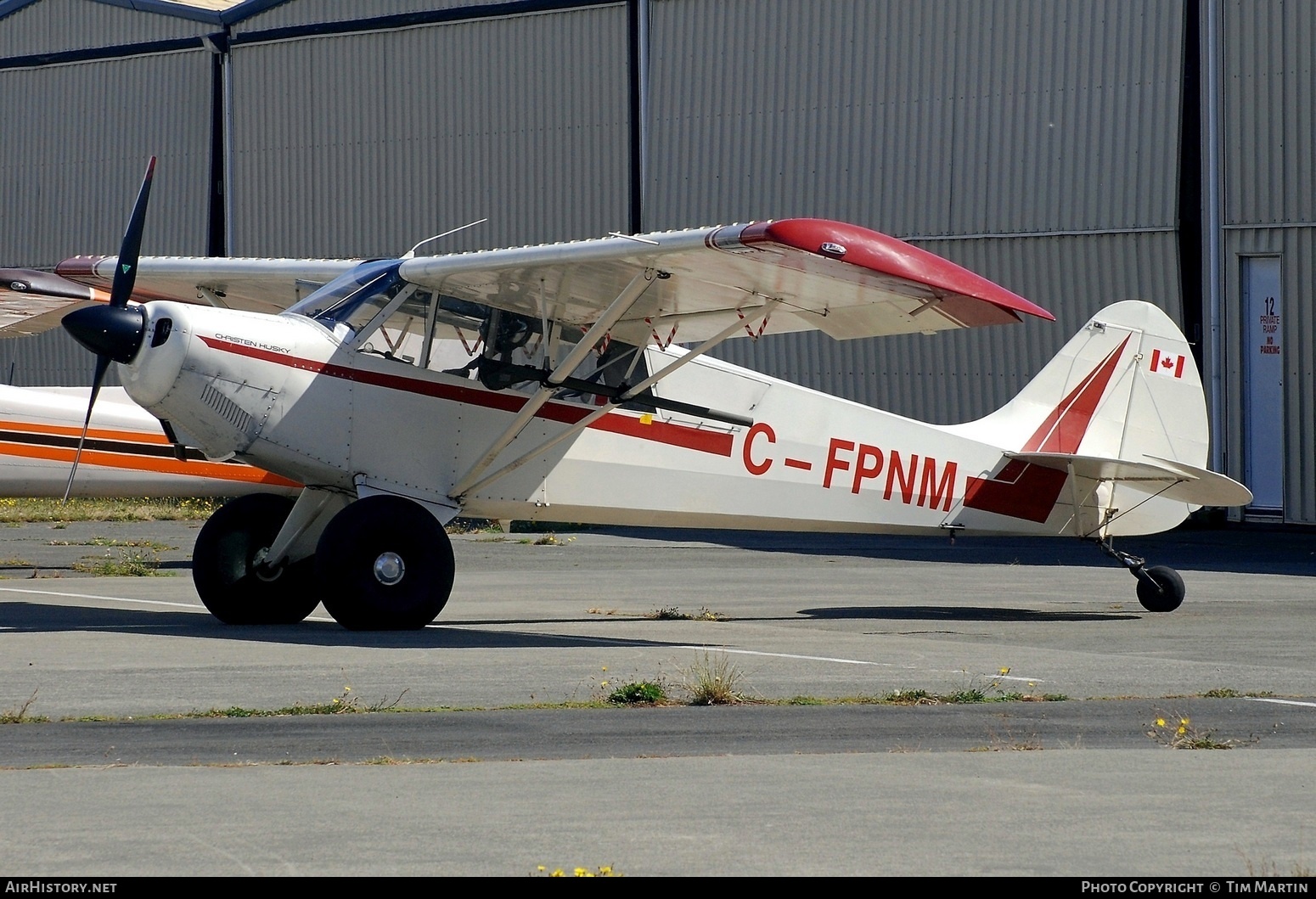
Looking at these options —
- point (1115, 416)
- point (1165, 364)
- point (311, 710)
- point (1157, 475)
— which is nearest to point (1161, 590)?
point (1157, 475)

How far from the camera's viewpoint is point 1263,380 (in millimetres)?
25516

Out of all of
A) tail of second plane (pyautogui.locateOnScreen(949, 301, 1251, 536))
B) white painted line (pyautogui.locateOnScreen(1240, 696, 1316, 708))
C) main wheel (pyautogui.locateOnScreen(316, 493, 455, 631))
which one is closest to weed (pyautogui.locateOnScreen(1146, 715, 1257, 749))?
white painted line (pyautogui.locateOnScreen(1240, 696, 1316, 708))

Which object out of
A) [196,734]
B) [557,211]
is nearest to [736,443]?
[196,734]

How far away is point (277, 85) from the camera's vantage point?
34812 millimetres

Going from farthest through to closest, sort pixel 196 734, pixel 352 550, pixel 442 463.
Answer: pixel 442 463
pixel 352 550
pixel 196 734

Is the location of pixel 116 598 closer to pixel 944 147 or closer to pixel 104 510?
pixel 104 510

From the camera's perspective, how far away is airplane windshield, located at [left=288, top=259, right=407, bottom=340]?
1185cm

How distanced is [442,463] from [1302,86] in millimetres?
18340

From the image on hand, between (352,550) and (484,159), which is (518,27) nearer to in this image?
(484,159)

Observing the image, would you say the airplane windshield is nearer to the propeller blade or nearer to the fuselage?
the fuselage

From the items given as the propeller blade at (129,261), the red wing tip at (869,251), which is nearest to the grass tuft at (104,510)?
the propeller blade at (129,261)

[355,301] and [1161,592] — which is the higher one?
[355,301]

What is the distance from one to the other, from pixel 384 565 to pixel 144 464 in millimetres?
7858

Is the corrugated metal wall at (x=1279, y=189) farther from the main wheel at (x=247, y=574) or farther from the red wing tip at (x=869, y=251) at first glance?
the main wheel at (x=247, y=574)
